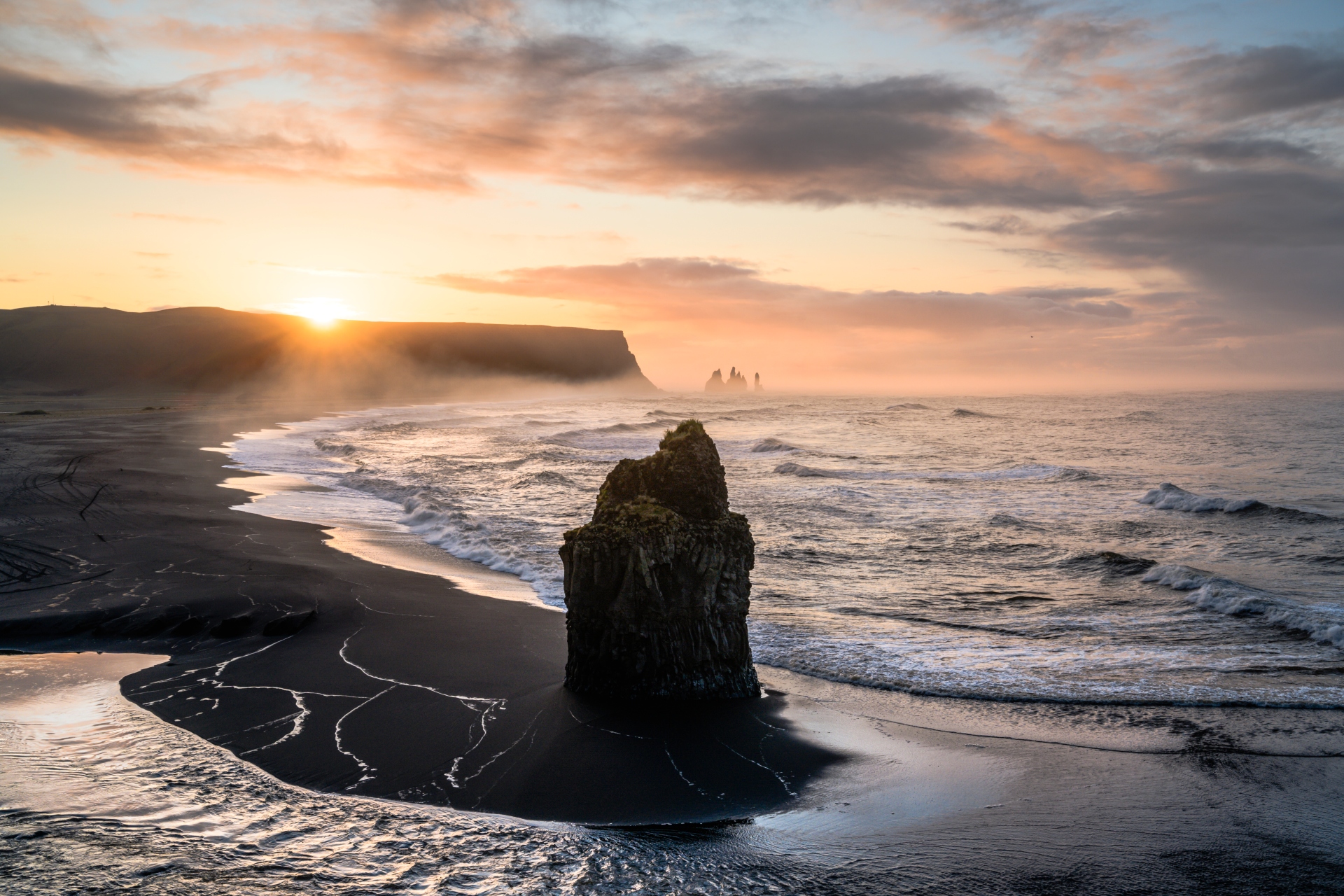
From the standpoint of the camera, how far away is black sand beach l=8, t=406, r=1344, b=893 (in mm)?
4852

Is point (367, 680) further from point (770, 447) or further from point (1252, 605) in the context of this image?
point (770, 447)

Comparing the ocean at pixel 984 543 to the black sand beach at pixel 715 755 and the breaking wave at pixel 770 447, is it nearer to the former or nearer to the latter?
the breaking wave at pixel 770 447

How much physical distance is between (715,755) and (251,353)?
133950 millimetres

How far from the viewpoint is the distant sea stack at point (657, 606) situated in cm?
724

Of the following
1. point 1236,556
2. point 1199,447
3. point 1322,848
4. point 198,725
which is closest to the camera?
point 1322,848

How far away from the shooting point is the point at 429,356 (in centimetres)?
14762

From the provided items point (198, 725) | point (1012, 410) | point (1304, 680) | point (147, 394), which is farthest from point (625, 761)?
point (147, 394)

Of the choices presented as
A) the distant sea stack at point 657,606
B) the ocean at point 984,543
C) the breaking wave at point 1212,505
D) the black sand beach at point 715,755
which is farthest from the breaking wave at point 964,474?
the distant sea stack at point 657,606

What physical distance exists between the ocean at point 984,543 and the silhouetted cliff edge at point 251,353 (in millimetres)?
83634

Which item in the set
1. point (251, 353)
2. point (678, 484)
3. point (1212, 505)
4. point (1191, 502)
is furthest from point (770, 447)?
point (251, 353)

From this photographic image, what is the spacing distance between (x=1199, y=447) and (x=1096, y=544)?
30.3 meters

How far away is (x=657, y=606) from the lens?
7246 mm

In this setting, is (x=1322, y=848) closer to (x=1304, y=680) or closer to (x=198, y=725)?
(x=1304, y=680)

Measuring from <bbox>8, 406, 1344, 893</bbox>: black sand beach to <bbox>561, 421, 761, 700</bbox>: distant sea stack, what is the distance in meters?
0.31
